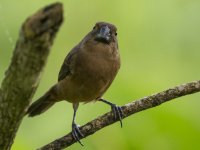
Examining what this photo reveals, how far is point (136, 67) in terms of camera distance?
12.6 ft

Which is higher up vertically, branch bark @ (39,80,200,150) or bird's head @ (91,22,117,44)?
bird's head @ (91,22,117,44)

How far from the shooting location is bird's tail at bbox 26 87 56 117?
157 inches

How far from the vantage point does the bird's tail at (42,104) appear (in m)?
3.98

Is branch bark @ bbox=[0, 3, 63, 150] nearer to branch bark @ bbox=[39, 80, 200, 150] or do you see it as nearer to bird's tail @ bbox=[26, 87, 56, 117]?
branch bark @ bbox=[39, 80, 200, 150]

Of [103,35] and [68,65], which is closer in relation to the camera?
[103,35]

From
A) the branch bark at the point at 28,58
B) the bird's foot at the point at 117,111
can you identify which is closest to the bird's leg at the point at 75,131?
the bird's foot at the point at 117,111

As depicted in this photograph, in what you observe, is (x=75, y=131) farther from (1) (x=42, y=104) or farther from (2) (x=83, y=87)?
(1) (x=42, y=104)

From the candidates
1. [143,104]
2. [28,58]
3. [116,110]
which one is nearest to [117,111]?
[116,110]

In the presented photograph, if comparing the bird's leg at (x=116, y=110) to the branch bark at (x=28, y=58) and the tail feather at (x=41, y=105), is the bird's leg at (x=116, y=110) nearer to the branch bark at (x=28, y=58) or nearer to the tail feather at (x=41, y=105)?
the tail feather at (x=41, y=105)

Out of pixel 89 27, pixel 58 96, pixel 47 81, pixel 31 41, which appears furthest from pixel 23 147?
pixel 89 27

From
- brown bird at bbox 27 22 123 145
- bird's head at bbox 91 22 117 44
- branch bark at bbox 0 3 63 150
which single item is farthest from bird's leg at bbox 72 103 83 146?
branch bark at bbox 0 3 63 150

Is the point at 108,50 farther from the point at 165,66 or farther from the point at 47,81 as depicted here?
the point at 47,81

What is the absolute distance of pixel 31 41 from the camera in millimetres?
1979

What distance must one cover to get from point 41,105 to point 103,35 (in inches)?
27.1
